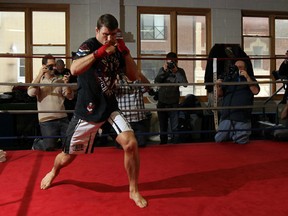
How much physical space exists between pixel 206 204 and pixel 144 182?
486 mm

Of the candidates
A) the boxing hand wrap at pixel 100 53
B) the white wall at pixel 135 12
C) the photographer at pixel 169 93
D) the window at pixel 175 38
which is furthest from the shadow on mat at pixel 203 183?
the white wall at pixel 135 12

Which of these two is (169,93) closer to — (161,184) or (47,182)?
(161,184)

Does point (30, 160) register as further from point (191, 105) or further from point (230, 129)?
point (191, 105)

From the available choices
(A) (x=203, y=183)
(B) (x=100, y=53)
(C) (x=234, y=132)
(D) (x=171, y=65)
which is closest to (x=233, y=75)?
(C) (x=234, y=132)

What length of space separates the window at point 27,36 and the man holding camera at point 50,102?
2234 mm

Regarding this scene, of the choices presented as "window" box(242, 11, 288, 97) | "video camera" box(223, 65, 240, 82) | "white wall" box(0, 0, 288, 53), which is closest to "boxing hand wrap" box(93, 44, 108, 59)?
"video camera" box(223, 65, 240, 82)

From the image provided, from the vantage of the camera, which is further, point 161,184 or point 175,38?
point 175,38

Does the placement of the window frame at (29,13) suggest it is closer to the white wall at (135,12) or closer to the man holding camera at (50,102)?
the white wall at (135,12)

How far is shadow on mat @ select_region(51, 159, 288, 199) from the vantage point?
6.14 ft

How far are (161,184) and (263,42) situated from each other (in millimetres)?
4637

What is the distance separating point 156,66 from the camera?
5.54 m

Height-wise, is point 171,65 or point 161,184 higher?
point 171,65

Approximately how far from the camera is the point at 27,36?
17.2ft

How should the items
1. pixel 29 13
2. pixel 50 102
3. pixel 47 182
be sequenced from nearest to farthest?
pixel 47 182 → pixel 50 102 → pixel 29 13
